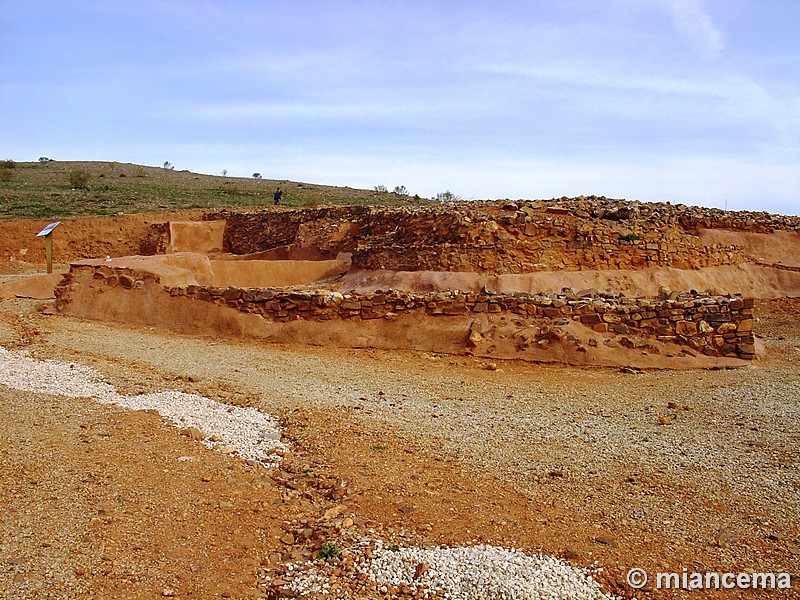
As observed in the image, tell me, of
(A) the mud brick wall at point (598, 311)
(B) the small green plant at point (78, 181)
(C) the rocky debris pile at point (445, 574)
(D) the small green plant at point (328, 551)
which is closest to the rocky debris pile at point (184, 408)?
(D) the small green plant at point (328, 551)

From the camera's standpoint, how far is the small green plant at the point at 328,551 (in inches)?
151

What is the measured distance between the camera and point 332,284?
53.9 ft

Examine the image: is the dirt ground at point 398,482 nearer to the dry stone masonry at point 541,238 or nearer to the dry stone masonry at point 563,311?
the dry stone masonry at point 563,311

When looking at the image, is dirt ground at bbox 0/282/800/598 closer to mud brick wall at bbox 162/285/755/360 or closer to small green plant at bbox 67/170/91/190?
mud brick wall at bbox 162/285/755/360

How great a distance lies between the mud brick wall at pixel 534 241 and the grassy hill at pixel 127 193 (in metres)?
17.8

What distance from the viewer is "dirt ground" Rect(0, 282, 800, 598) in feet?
12.4

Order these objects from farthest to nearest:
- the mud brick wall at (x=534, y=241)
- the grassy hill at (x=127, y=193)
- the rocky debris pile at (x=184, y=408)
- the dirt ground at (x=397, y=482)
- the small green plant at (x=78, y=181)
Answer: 1. the small green plant at (x=78, y=181)
2. the grassy hill at (x=127, y=193)
3. the mud brick wall at (x=534, y=241)
4. the rocky debris pile at (x=184, y=408)
5. the dirt ground at (x=397, y=482)

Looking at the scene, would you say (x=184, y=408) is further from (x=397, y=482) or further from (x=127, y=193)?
(x=127, y=193)

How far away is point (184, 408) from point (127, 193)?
32411 millimetres

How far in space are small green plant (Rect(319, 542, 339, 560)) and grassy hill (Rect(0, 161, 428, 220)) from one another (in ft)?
89.6

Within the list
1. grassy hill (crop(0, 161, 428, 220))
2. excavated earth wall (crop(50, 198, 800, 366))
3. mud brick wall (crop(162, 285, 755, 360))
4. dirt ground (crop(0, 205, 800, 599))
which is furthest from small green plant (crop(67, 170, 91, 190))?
dirt ground (crop(0, 205, 800, 599))

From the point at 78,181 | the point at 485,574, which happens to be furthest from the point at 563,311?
the point at 78,181

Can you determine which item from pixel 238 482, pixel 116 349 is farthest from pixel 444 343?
pixel 238 482

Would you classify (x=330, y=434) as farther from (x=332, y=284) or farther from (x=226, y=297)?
(x=332, y=284)
